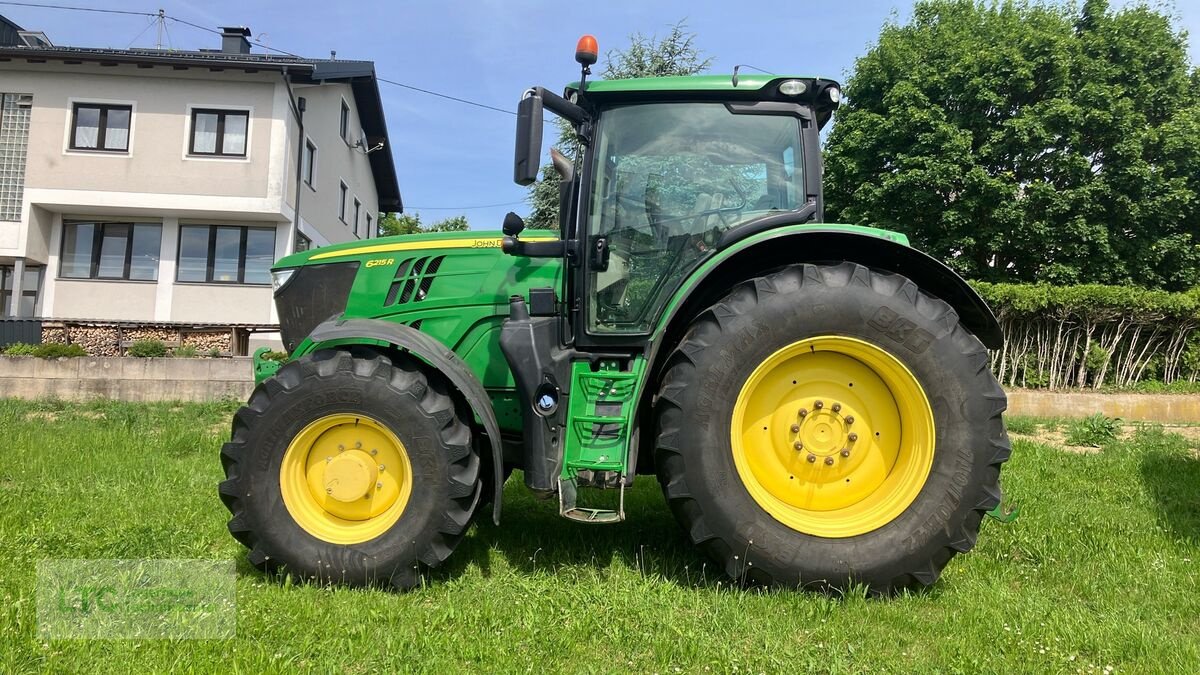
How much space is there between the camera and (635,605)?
2807 millimetres

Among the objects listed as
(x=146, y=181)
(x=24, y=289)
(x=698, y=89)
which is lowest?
(x=698, y=89)

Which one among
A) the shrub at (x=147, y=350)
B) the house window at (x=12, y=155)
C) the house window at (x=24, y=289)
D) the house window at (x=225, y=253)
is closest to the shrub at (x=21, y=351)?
the shrub at (x=147, y=350)

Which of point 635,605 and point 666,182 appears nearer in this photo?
point 635,605

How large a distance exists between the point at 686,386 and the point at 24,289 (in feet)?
61.1

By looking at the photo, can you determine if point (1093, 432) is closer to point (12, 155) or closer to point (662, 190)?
point (662, 190)

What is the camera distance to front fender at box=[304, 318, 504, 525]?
10.1 ft

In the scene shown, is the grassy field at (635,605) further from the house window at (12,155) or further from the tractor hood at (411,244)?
the house window at (12,155)

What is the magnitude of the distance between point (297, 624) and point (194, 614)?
1.34 feet

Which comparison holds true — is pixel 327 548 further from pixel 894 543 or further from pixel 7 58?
pixel 7 58

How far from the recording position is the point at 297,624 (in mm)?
2609

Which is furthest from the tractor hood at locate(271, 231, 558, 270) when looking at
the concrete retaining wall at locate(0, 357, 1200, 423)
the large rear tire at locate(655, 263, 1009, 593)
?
the concrete retaining wall at locate(0, 357, 1200, 423)

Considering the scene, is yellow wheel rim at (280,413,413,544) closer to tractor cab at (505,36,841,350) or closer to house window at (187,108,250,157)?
tractor cab at (505,36,841,350)

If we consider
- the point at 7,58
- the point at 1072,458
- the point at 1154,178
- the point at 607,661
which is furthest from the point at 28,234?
the point at 1154,178

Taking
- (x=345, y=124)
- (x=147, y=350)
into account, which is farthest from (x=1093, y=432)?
(x=345, y=124)
